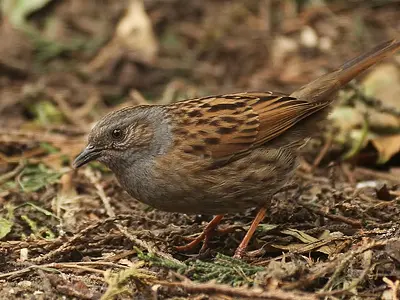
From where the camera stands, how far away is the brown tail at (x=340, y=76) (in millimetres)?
5742

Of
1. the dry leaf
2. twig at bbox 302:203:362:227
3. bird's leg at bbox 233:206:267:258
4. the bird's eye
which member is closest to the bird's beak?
the bird's eye

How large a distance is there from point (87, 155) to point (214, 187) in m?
0.92

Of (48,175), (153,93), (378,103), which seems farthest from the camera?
(153,93)

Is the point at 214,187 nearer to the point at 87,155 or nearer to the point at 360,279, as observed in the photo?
the point at 87,155

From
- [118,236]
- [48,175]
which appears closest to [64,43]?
[48,175]

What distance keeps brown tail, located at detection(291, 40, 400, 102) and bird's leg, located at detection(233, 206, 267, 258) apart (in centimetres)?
98

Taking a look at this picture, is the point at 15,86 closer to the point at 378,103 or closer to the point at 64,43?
the point at 64,43

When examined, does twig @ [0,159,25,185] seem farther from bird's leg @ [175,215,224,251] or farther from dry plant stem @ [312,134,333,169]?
dry plant stem @ [312,134,333,169]

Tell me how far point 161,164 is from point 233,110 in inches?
26.2

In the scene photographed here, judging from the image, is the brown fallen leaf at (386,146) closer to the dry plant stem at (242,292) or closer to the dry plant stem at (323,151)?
the dry plant stem at (323,151)

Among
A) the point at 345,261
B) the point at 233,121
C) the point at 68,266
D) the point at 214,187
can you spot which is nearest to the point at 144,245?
the point at 68,266

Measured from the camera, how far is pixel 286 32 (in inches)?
371

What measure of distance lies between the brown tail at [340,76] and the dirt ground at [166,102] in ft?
2.24

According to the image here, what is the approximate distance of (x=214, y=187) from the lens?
502 cm
